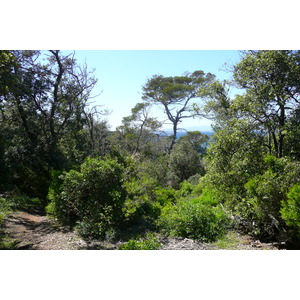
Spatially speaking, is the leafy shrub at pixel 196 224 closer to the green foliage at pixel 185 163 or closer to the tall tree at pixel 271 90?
the tall tree at pixel 271 90

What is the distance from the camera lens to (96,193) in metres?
4.67

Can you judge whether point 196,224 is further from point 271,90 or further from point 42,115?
point 42,115

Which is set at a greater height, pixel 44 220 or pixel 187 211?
pixel 187 211

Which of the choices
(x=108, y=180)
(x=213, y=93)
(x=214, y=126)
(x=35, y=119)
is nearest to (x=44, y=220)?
(x=108, y=180)

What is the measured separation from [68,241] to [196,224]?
2030mm

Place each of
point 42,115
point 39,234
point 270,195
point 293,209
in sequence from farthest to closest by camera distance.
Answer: point 42,115
point 39,234
point 270,195
point 293,209

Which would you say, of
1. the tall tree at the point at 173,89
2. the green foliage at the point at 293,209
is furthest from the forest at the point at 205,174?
the tall tree at the point at 173,89

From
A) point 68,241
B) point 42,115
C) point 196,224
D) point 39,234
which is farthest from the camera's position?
point 42,115

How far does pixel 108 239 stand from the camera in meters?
4.18

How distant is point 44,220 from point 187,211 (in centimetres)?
293

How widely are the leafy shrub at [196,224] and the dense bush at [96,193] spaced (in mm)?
927

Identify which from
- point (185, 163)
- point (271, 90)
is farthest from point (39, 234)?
point (185, 163)

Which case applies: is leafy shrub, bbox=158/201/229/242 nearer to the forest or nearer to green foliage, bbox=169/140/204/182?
the forest
